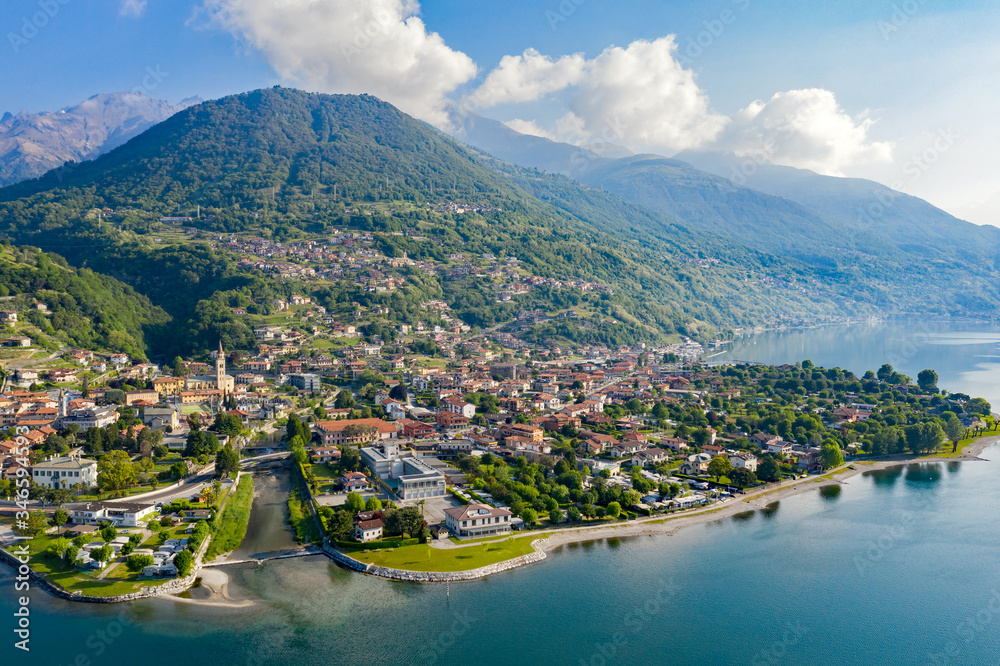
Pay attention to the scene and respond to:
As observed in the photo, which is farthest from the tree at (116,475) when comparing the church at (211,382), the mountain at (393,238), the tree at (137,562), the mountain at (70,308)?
the mountain at (393,238)

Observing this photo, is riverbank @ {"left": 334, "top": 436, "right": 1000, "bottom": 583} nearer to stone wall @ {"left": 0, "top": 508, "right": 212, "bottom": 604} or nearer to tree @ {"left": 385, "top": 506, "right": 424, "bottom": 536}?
tree @ {"left": 385, "top": 506, "right": 424, "bottom": 536}

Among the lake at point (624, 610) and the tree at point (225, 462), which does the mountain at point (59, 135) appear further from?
the lake at point (624, 610)

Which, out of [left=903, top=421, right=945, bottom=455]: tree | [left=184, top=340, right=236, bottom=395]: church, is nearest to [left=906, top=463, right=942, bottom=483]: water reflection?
[left=903, top=421, right=945, bottom=455]: tree

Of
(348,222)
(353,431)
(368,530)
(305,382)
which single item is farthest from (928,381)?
(348,222)

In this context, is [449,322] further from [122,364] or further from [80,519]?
[80,519]

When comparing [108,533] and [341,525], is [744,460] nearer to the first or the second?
[341,525]

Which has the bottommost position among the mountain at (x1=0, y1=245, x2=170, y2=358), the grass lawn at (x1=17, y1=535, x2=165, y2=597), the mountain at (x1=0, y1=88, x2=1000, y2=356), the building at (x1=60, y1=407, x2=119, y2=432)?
the grass lawn at (x1=17, y1=535, x2=165, y2=597)
